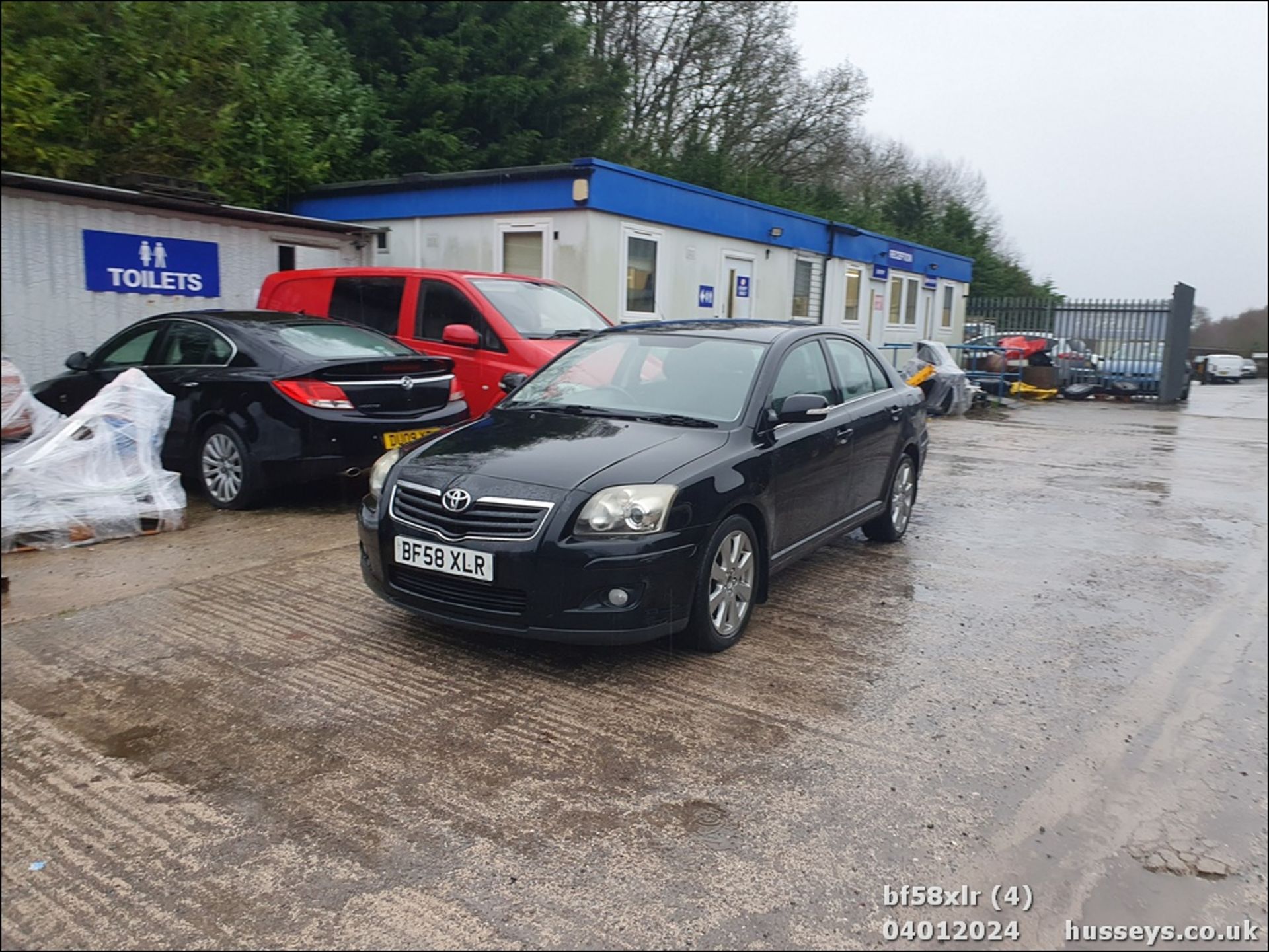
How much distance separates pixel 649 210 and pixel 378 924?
37.5 ft

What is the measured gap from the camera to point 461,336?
8.16 meters

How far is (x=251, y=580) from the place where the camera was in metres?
5.46

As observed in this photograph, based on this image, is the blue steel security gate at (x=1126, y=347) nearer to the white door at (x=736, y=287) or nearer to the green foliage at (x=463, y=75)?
the white door at (x=736, y=287)

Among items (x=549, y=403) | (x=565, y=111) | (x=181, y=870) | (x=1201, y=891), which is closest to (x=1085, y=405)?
(x=565, y=111)

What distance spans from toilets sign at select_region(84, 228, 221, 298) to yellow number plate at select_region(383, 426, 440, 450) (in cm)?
528

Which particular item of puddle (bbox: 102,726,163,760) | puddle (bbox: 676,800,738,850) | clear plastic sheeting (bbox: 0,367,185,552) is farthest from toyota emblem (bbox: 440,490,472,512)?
clear plastic sheeting (bbox: 0,367,185,552)

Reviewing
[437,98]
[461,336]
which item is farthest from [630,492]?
[437,98]

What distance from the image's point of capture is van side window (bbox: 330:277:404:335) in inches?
356

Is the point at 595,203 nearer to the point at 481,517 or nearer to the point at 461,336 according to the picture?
the point at 461,336

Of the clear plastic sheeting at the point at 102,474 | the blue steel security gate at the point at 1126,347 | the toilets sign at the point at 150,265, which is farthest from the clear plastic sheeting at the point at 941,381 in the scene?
the clear plastic sheeting at the point at 102,474

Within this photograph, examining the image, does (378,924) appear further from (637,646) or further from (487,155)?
(487,155)

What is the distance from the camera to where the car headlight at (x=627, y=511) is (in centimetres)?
403

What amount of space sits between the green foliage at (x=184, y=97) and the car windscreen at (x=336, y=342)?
2.15 m

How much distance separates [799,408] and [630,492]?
1.22 meters
